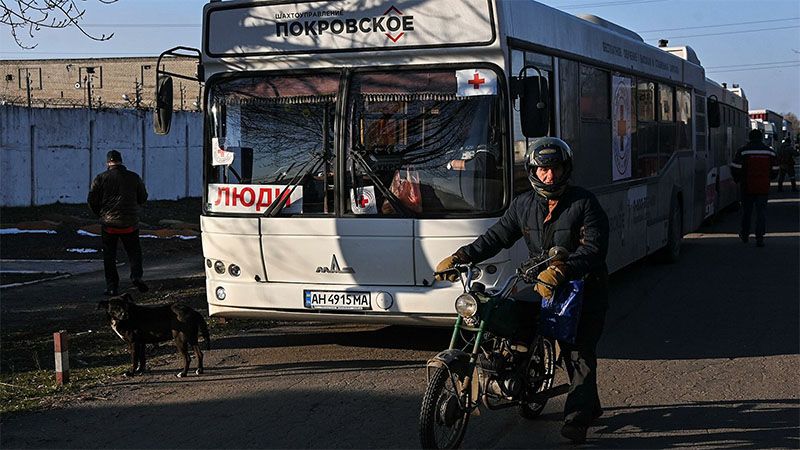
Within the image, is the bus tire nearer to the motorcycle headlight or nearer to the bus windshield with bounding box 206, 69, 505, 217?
the bus windshield with bounding box 206, 69, 505, 217

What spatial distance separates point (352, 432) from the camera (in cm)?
702

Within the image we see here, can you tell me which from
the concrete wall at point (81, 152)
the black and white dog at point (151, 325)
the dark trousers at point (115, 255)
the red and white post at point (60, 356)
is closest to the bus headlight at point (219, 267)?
the black and white dog at point (151, 325)

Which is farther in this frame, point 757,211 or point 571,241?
point 757,211

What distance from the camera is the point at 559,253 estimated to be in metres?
6.05

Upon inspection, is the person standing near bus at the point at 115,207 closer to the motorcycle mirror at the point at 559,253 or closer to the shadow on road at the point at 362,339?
the shadow on road at the point at 362,339

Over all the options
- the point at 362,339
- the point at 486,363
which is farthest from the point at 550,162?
the point at 362,339

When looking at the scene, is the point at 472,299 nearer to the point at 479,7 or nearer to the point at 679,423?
the point at 679,423

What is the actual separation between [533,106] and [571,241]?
262 cm

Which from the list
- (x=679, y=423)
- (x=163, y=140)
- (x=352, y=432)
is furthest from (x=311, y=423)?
(x=163, y=140)

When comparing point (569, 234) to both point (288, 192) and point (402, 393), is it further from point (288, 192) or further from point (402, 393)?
point (288, 192)

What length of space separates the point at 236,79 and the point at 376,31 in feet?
4.45

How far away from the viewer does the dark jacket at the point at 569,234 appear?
20.8ft

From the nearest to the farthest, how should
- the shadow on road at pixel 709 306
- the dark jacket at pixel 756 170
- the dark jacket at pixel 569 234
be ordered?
the dark jacket at pixel 569 234 → the shadow on road at pixel 709 306 → the dark jacket at pixel 756 170

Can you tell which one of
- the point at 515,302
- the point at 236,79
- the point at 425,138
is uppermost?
the point at 236,79
